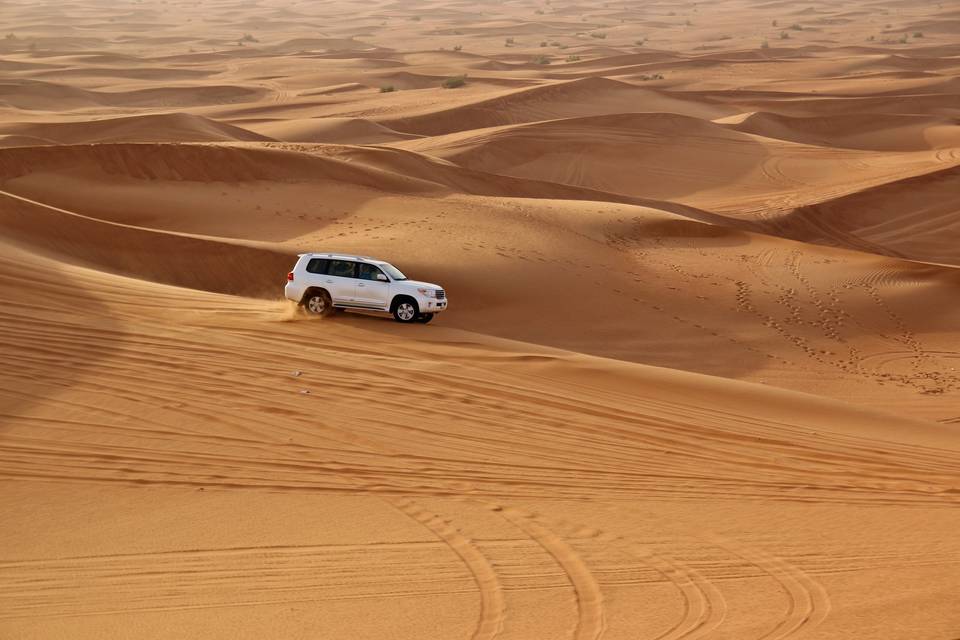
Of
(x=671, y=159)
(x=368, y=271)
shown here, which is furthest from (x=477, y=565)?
(x=671, y=159)

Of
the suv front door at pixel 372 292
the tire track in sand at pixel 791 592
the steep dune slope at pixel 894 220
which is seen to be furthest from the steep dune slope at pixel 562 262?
the tire track in sand at pixel 791 592

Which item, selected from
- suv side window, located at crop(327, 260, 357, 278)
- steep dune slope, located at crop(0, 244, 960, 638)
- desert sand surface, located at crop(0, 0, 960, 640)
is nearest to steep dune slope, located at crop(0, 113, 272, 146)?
desert sand surface, located at crop(0, 0, 960, 640)

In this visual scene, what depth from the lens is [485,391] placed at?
511 inches

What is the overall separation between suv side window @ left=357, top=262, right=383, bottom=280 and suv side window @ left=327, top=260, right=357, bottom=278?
91 millimetres

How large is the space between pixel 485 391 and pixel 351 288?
449 centimetres

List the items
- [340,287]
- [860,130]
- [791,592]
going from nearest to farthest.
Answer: [791,592]
[340,287]
[860,130]

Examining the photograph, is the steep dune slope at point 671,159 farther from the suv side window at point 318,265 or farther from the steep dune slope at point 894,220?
the suv side window at point 318,265

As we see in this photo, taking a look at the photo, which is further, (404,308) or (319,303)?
(404,308)

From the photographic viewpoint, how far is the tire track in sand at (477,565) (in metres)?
7.36

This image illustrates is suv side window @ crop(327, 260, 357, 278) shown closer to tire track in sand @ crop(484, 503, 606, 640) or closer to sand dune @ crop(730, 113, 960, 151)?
tire track in sand @ crop(484, 503, 606, 640)

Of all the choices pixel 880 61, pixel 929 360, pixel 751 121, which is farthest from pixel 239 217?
pixel 880 61

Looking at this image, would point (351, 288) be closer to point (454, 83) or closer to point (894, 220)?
point (894, 220)

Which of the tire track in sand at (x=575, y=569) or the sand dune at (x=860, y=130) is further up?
the sand dune at (x=860, y=130)

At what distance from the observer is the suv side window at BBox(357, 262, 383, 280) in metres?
16.9
